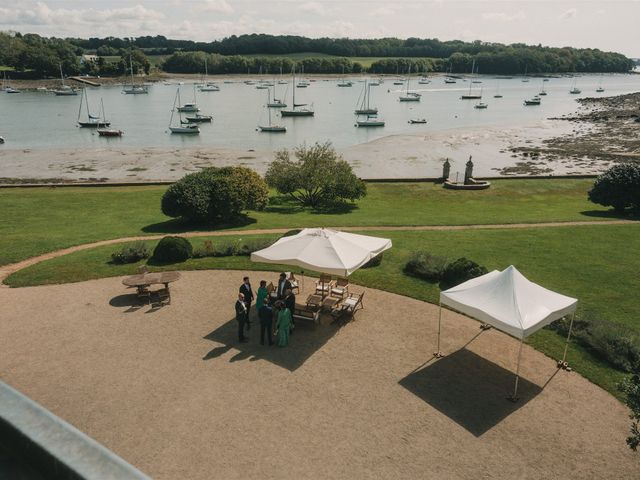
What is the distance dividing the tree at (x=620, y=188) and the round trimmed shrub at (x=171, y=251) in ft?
91.3

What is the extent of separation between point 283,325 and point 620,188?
28685 millimetres

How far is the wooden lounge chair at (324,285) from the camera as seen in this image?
17.3 metres

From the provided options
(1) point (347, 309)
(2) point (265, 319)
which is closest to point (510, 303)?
(1) point (347, 309)

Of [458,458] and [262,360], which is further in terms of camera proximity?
[262,360]

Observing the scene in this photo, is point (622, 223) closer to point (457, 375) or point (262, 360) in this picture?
point (457, 375)

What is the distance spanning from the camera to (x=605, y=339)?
14.5 m

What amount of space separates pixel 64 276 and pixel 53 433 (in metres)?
20.6

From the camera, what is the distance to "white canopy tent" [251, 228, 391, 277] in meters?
15.2

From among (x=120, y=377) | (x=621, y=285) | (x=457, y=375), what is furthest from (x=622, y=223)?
(x=120, y=377)

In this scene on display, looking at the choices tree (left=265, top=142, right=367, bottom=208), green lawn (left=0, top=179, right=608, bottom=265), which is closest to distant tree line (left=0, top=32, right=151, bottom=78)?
green lawn (left=0, top=179, right=608, bottom=265)

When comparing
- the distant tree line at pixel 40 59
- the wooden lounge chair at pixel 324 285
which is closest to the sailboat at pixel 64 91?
the distant tree line at pixel 40 59

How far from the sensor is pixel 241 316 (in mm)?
14672

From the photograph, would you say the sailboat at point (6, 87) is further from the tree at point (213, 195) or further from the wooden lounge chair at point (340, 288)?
the wooden lounge chair at point (340, 288)

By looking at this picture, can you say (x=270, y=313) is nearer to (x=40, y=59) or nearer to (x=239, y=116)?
(x=239, y=116)
